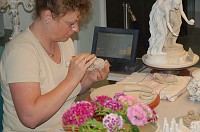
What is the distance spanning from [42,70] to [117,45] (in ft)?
2.18

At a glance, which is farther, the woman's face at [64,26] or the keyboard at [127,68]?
the keyboard at [127,68]

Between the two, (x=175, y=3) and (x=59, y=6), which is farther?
(x=175, y=3)

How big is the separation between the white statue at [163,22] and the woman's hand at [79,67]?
447 mm

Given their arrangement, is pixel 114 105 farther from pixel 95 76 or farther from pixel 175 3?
pixel 175 3

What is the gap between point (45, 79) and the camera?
1.55 m

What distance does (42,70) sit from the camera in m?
1.54

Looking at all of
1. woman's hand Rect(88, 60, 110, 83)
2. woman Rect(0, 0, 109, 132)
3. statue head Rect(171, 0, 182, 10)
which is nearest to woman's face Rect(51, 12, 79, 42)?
woman Rect(0, 0, 109, 132)

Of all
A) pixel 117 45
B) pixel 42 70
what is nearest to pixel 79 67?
pixel 42 70

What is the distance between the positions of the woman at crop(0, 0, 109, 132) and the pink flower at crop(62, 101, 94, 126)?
371mm

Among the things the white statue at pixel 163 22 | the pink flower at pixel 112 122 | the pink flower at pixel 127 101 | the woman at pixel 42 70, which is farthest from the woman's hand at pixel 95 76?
the pink flower at pixel 112 122

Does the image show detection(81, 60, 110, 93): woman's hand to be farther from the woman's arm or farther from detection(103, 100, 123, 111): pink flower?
detection(103, 100, 123, 111): pink flower

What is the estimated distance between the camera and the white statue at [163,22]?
6.01 feet

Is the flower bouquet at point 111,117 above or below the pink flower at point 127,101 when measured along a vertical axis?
below

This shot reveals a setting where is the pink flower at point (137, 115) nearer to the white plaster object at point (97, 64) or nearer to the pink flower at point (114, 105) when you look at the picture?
the pink flower at point (114, 105)
